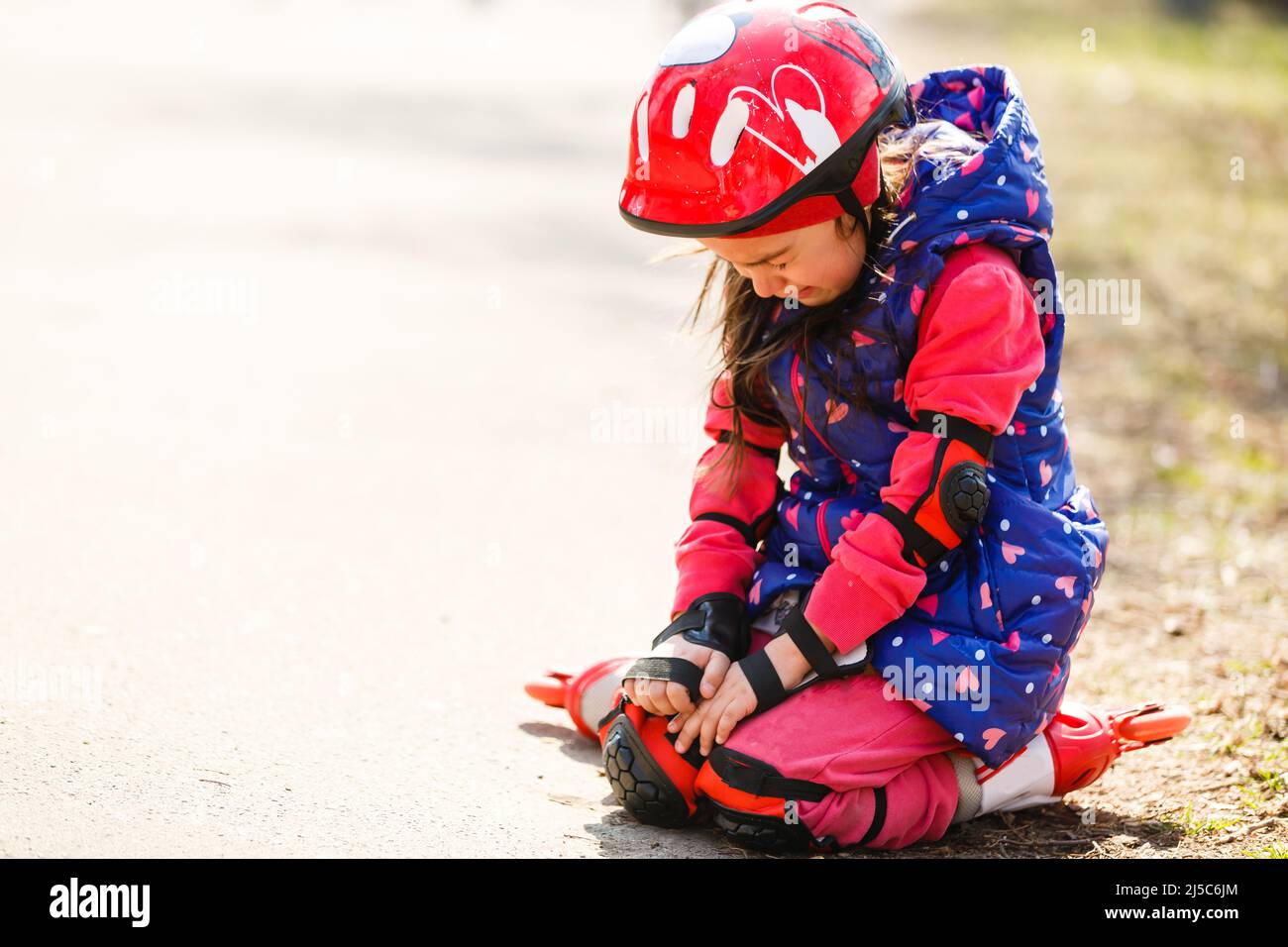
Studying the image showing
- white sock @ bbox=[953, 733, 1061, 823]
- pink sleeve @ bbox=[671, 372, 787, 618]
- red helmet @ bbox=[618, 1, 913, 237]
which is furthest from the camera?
pink sleeve @ bbox=[671, 372, 787, 618]

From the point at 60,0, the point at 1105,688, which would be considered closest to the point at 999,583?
the point at 1105,688

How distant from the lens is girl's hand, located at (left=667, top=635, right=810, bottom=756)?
9.62 ft

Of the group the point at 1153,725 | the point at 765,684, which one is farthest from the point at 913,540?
the point at 1153,725

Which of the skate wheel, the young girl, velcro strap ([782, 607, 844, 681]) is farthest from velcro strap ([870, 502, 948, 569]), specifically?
the skate wheel

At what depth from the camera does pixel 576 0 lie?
844 inches

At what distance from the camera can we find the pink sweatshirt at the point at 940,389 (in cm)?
284

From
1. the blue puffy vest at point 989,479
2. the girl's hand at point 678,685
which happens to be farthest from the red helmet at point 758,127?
the girl's hand at point 678,685

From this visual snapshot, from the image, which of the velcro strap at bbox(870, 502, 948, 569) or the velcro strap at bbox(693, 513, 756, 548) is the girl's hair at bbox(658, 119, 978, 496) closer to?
the velcro strap at bbox(693, 513, 756, 548)

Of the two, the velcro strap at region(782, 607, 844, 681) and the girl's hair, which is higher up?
the girl's hair

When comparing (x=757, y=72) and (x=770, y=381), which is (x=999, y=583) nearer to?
(x=770, y=381)

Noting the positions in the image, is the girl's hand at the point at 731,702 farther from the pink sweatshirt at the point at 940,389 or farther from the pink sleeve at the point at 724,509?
the pink sleeve at the point at 724,509

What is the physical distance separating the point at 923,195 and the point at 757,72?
412mm

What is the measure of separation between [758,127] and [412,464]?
9.04ft

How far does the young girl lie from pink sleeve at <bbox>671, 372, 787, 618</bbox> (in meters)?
0.08
